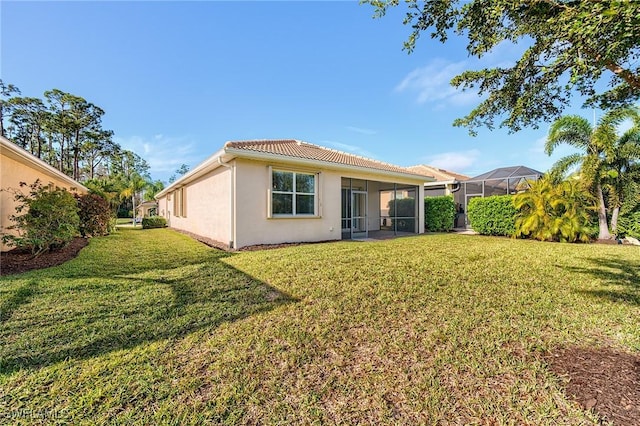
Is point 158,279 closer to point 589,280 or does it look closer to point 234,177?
point 234,177

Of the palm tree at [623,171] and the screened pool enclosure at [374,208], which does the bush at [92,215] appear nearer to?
the screened pool enclosure at [374,208]

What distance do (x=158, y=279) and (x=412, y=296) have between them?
4856 mm

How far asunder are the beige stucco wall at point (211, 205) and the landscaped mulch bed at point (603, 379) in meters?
8.80

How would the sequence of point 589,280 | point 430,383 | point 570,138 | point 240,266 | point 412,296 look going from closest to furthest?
point 430,383, point 412,296, point 589,280, point 240,266, point 570,138

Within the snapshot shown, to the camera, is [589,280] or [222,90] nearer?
[589,280]

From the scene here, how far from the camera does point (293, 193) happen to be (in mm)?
10195

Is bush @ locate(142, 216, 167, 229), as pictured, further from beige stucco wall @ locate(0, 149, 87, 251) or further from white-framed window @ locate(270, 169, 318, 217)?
white-framed window @ locate(270, 169, 318, 217)

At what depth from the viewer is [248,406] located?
211cm

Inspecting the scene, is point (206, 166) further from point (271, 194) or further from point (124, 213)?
point (124, 213)

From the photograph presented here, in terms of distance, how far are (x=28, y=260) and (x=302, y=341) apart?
Answer: 8.38 metres

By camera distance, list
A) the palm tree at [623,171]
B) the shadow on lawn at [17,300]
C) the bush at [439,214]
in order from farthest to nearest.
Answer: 1. the bush at [439,214]
2. the palm tree at [623,171]
3. the shadow on lawn at [17,300]

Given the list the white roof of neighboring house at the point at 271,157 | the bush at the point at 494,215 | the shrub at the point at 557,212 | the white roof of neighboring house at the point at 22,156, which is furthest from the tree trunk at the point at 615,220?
the white roof of neighboring house at the point at 22,156

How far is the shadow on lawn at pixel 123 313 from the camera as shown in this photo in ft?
9.68

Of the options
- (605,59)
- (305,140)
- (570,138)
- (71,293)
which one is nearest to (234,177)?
(71,293)
